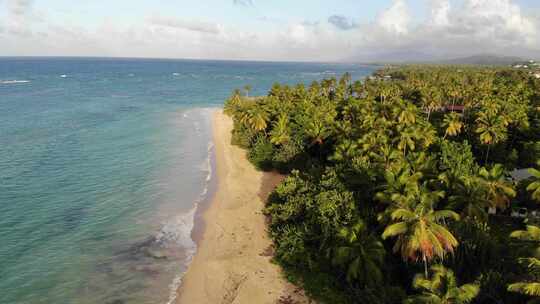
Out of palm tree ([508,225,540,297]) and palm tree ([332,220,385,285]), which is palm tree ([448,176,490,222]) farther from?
palm tree ([508,225,540,297])

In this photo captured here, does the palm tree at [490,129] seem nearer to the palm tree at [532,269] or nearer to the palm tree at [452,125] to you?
the palm tree at [452,125]

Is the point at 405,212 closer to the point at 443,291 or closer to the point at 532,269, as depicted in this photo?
the point at 443,291

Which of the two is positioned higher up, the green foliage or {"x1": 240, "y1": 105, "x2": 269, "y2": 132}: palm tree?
{"x1": 240, "y1": 105, "x2": 269, "y2": 132}: palm tree

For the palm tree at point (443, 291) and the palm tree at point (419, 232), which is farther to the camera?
the palm tree at point (419, 232)

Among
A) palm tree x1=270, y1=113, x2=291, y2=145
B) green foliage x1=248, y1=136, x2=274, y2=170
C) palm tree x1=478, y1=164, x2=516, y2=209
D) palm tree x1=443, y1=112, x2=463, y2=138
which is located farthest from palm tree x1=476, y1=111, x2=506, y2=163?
green foliage x1=248, y1=136, x2=274, y2=170

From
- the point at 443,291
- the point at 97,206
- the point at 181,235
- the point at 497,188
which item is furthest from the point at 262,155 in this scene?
the point at 443,291

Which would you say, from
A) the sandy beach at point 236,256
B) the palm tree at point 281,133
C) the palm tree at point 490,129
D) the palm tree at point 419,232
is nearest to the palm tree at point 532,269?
the palm tree at point 419,232
